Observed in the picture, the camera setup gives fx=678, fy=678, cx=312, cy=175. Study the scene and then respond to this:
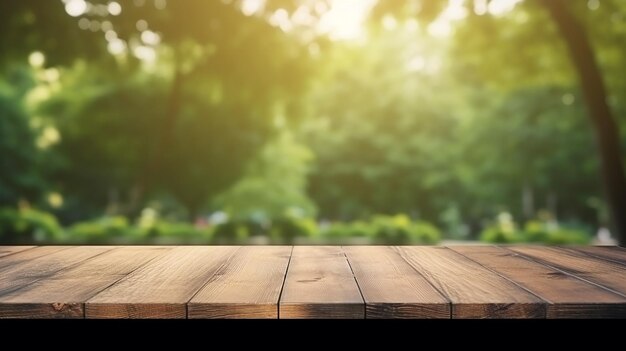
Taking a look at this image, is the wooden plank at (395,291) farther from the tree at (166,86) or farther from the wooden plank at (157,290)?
the tree at (166,86)

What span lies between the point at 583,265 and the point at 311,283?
112cm

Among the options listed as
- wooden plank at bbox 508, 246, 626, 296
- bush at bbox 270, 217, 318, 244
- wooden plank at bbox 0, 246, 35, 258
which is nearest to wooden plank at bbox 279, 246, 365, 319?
wooden plank at bbox 508, 246, 626, 296

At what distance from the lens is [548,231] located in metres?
14.7

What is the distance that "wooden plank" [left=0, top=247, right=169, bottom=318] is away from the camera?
5.96ft

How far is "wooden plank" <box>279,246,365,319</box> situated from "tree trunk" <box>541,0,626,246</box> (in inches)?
358

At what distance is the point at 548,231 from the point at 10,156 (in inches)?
949

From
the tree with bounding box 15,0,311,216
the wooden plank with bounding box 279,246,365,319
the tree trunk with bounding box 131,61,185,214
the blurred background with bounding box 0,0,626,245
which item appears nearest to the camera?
the wooden plank with bounding box 279,246,365,319

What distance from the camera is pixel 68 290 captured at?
200 centimetres

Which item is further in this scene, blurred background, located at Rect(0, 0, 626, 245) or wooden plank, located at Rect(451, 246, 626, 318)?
blurred background, located at Rect(0, 0, 626, 245)

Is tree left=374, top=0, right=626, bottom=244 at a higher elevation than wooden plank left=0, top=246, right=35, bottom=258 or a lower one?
higher

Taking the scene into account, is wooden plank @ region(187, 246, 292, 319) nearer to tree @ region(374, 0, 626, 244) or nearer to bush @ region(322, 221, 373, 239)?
tree @ region(374, 0, 626, 244)

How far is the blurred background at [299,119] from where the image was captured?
12.1 m

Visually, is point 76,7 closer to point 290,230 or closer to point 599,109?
point 290,230

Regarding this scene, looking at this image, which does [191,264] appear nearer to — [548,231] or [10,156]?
[548,231]
